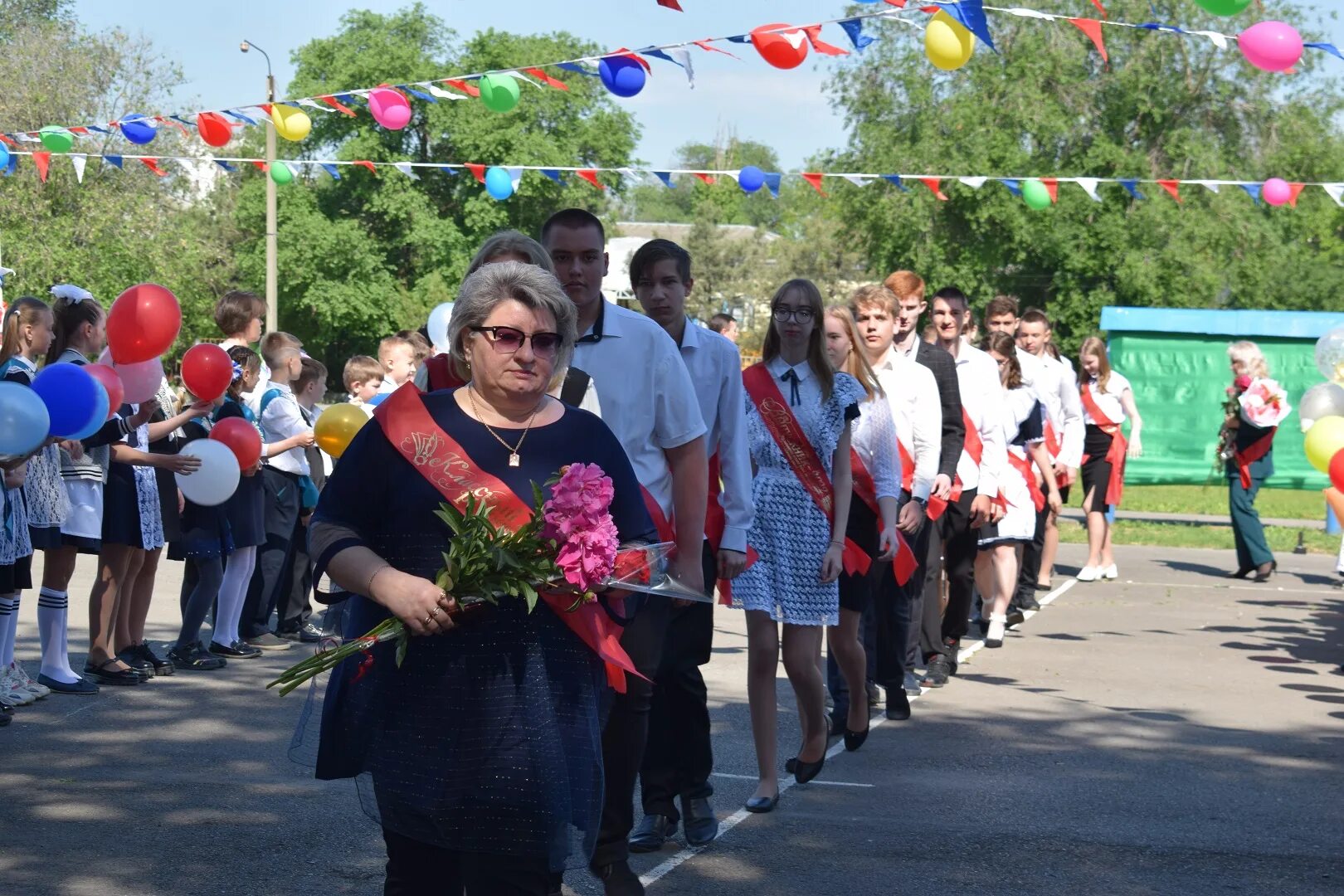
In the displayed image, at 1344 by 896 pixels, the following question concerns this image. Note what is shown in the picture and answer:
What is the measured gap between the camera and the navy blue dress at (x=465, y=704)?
3.50 meters

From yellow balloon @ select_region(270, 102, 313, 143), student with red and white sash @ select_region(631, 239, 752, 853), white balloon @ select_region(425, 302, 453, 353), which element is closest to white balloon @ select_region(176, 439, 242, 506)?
white balloon @ select_region(425, 302, 453, 353)

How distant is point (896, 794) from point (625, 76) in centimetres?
618

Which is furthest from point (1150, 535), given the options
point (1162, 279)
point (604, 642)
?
point (1162, 279)

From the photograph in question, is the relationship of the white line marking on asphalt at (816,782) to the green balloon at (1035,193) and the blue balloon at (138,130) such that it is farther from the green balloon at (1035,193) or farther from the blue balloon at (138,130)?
the blue balloon at (138,130)

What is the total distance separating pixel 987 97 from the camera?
4162cm

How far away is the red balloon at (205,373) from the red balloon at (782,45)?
417cm

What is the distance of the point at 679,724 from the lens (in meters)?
5.90

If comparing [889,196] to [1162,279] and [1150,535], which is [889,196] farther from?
[1150,535]

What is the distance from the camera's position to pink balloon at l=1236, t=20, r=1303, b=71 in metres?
8.76

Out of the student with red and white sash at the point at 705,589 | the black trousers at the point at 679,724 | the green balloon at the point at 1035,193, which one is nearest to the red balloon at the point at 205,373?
the student with red and white sash at the point at 705,589

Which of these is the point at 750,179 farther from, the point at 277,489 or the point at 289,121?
the point at 277,489

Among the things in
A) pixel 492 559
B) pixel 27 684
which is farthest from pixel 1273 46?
pixel 27 684

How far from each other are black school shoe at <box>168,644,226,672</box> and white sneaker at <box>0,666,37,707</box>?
1.25 m

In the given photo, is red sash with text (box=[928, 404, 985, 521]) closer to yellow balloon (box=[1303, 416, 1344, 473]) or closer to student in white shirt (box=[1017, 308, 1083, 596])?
yellow balloon (box=[1303, 416, 1344, 473])
